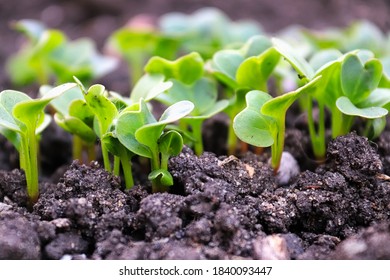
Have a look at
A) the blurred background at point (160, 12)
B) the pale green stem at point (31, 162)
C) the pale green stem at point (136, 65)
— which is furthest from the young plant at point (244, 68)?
the blurred background at point (160, 12)

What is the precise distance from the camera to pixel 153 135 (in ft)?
4.38

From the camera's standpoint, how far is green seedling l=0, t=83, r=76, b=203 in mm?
1274

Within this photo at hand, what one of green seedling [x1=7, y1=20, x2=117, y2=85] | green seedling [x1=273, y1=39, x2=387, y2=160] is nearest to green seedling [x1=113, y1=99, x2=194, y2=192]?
green seedling [x1=273, y1=39, x2=387, y2=160]

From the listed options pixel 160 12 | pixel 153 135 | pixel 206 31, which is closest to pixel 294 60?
pixel 153 135

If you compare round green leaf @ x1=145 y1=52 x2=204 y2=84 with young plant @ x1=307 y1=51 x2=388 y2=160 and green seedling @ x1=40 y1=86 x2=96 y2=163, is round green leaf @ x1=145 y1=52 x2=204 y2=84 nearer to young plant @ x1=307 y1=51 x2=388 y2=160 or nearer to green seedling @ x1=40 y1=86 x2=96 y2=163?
green seedling @ x1=40 y1=86 x2=96 y2=163

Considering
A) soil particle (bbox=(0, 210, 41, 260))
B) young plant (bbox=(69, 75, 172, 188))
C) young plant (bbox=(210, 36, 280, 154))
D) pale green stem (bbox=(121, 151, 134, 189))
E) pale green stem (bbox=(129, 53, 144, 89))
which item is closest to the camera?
soil particle (bbox=(0, 210, 41, 260))

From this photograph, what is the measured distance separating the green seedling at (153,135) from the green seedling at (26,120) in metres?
0.16

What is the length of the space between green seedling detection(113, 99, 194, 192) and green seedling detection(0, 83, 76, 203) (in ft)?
0.51

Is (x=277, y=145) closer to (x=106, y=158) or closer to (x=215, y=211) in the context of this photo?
(x=215, y=211)

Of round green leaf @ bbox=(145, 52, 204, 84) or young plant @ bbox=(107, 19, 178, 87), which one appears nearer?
round green leaf @ bbox=(145, 52, 204, 84)

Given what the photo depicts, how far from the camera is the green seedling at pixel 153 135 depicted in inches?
51.2

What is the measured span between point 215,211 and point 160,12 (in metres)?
2.18

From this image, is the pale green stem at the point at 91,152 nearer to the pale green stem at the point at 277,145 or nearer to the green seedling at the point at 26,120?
the green seedling at the point at 26,120
